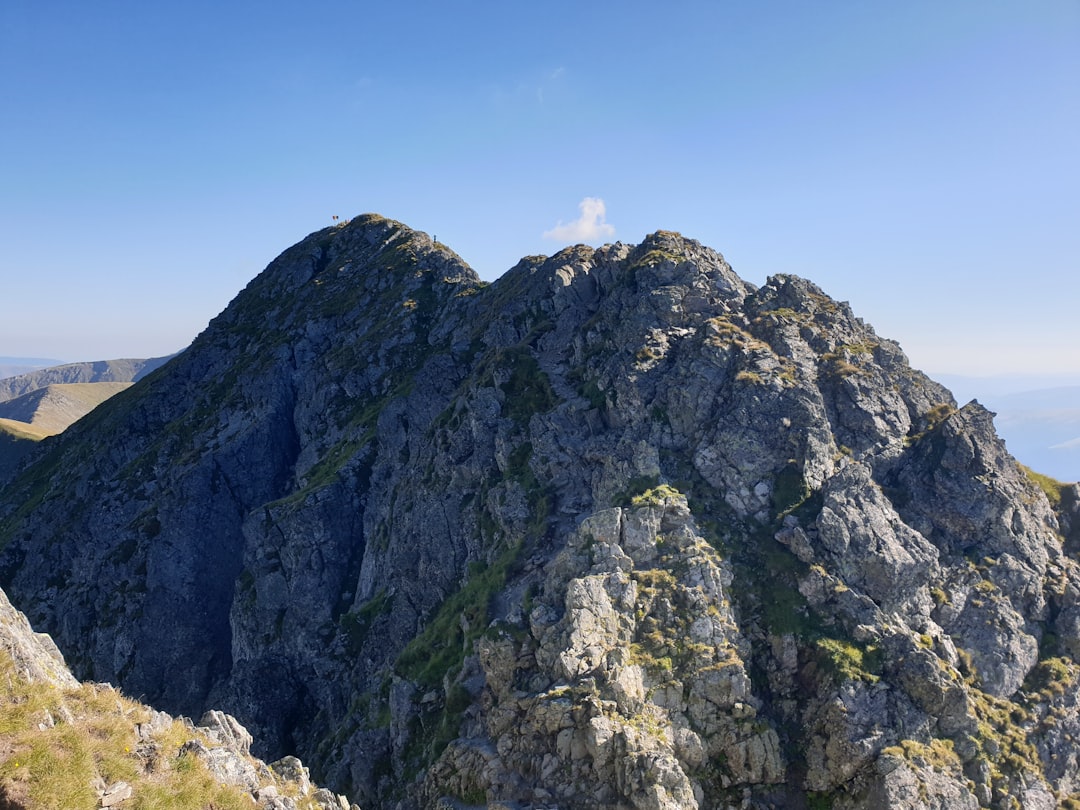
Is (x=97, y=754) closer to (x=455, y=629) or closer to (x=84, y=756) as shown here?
(x=84, y=756)

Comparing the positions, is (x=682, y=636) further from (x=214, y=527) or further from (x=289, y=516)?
(x=214, y=527)

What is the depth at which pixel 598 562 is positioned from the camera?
165 feet

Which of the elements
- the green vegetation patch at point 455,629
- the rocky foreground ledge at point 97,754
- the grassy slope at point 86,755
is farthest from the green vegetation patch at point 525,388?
the grassy slope at point 86,755

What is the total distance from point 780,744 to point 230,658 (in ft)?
232

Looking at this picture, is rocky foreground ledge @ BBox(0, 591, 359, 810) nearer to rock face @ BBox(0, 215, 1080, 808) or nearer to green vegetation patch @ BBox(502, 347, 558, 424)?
rock face @ BBox(0, 215, 1080, 808)

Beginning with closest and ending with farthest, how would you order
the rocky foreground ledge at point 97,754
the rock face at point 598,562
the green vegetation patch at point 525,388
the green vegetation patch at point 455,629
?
1. the rocky foreground ledge at point 97,754
2. the rock face at point 598,562
3. the green vegetation patch at point 455,629
4. the green vegetation patch at point 525,388

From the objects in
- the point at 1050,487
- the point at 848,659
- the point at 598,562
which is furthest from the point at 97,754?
the point at 1050,487

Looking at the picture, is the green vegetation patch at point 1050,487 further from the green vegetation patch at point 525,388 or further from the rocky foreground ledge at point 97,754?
the rocky foreground ledge at point 97,754

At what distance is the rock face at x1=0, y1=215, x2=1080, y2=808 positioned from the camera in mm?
42062

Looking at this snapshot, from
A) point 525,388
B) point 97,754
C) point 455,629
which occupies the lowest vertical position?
point 455,629

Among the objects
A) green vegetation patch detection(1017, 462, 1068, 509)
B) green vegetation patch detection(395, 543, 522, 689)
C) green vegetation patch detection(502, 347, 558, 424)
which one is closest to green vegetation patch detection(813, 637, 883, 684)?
green vegetation patch detection(395, 543, 522, 689)

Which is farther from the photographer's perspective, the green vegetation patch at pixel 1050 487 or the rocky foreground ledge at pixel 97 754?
the green vegetation patch at pixel 1050 487

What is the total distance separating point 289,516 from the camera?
82.2 meters

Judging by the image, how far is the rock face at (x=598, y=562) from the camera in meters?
42.1
